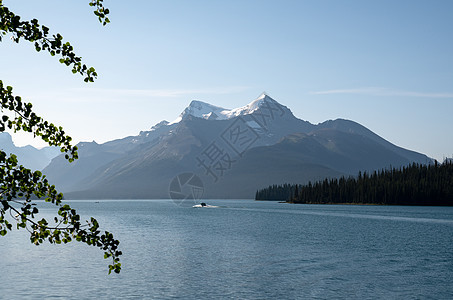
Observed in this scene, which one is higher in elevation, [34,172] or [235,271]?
[34,172]

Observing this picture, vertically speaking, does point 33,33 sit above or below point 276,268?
above

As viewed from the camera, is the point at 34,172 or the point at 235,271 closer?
the point at 34,172

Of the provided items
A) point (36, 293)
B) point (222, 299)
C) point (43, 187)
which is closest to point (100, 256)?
Answer: point (36, 293)

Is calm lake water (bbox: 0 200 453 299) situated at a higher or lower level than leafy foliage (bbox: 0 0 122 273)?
lower

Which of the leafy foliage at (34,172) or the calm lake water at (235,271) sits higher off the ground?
the leafy foliage at (34,172)

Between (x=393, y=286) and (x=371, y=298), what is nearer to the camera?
(x=371, y=298)

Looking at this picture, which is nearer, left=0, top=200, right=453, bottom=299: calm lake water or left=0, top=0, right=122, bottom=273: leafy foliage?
left=0, top=0, right=122, bottom=273: leafy foliage

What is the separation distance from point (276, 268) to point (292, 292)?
1416 cm

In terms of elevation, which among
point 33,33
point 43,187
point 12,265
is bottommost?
point 12,265

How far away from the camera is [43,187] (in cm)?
909

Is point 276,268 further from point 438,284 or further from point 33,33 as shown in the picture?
point 33,33

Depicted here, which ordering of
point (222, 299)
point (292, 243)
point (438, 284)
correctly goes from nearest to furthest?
point (222, 299) → point (438, 284) → point (292, 243)

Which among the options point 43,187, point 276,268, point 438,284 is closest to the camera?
point 43,187

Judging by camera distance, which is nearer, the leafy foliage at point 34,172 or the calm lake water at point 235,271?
the leafy foliage at point 34,172
